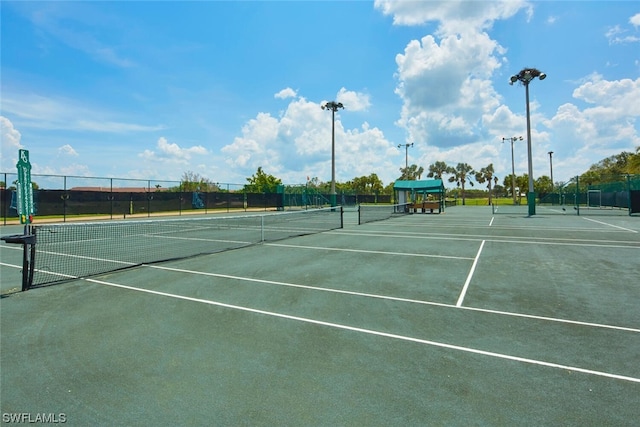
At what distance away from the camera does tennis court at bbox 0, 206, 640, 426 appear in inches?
116

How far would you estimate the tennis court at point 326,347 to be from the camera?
2953 millimetres

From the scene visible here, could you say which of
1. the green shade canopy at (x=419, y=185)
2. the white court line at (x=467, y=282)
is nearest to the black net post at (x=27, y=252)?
the white court line at (x=467, y=282)

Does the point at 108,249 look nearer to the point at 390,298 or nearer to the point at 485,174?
the point at 390,298

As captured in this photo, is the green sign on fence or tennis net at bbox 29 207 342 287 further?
the green sign on fence

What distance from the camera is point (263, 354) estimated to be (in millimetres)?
3949

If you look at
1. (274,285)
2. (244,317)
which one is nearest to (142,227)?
(274,285)

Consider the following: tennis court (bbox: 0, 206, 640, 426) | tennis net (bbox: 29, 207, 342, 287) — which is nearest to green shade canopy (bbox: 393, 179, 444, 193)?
tennis net (bbox: 29, 207, 342, 287)

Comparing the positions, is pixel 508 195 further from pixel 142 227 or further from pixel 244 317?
pixel 244 317

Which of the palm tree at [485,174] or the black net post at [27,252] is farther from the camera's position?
the palm tree at [485,174]

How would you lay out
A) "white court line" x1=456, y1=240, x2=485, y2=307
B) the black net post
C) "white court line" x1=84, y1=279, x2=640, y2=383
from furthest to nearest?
the black net post
"white court line" x1=456, y1=240, x2=485, y2=307
"white court line" x1=84, y1=279, x2=640, y2=383

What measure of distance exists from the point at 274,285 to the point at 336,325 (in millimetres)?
2415

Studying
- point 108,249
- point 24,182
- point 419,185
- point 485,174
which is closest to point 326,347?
point 24,182

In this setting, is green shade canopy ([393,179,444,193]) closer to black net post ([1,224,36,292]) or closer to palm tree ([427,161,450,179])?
black net post ([1,224,36,292])

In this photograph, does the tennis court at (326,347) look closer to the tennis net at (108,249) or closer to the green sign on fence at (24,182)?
the tennis net at (108,249)
